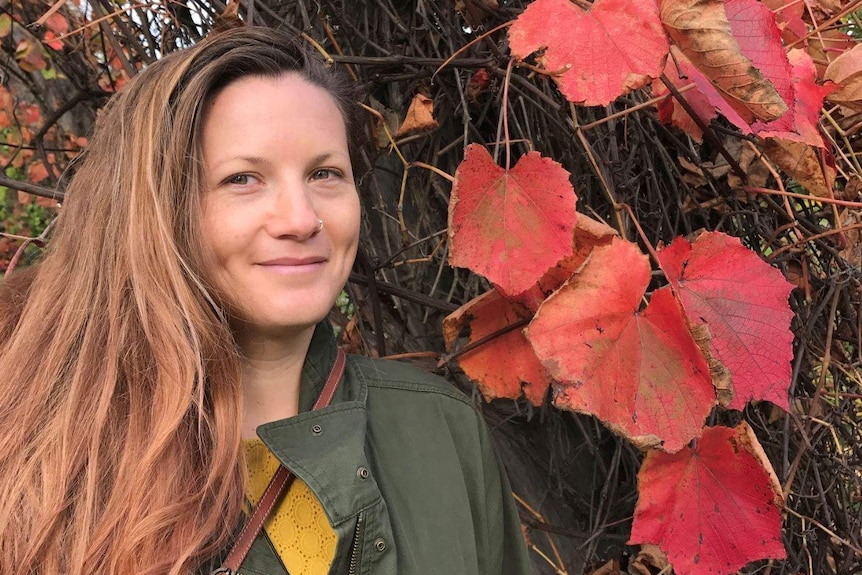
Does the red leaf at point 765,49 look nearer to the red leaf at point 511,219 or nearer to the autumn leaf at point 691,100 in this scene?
the autumn leaf at point 691,100

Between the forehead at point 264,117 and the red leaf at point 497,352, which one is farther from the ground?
the forehead at point 264,117

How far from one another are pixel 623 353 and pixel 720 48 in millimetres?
395

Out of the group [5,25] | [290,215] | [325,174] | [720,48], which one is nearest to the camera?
[720,48]

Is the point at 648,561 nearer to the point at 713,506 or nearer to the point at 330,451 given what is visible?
the point at 713,506

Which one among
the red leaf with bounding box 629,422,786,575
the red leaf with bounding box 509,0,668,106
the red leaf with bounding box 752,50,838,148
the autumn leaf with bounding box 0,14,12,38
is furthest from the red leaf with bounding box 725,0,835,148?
the autumn leaf with bounding box 0,14,12,38

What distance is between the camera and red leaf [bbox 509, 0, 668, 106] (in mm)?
858

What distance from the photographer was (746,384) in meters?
0.92

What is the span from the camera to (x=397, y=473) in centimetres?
119

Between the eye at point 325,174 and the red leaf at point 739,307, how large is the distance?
0.51 m

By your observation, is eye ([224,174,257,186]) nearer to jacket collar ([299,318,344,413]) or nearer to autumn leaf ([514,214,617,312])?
jacket collar ([299,318,344,413])

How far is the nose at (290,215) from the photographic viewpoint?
99cm

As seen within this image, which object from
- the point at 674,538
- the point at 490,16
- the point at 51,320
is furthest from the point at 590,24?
the point at 51,320

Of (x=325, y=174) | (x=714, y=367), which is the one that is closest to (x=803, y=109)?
(x=714, y=367)

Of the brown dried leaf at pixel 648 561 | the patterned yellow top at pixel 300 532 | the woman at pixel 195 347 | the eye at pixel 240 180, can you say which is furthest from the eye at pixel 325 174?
the brown dried leaf at pixel 648 561
